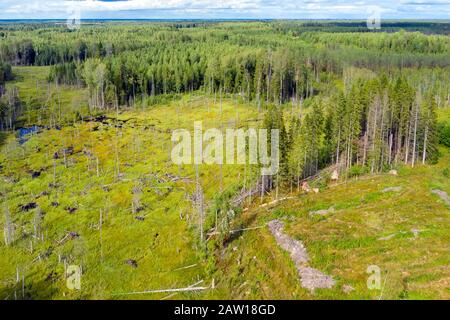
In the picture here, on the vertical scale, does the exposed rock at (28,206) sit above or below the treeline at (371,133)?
below

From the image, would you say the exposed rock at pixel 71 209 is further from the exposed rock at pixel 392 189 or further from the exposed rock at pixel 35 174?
the exposed rock at pixel 392 189

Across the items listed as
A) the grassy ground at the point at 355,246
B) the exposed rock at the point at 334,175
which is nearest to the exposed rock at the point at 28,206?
the grassy ground at the point at 355,246

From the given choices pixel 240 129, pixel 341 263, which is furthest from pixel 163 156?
pixel 341 263

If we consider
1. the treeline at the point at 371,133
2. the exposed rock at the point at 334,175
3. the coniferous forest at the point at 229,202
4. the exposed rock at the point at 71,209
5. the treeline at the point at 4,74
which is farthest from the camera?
the treeline at the point at 4,74

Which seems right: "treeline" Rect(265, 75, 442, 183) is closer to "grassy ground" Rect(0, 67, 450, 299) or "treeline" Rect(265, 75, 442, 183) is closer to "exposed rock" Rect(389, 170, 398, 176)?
"exposed rock" Rect(389, 170, 398, 176)

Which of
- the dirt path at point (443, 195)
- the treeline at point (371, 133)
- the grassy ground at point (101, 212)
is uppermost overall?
the treeline at point (371, 133)

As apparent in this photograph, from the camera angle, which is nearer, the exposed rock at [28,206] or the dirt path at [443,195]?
the dirt path at [443,195]

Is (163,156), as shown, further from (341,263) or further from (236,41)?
(236,41)

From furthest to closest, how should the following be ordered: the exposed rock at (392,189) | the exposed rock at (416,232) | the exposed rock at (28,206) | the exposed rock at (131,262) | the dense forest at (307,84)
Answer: the dense forest at (307,84), the exposed rock at (28,206), the exposed rock at (392,189), the exposed rock at (131,262), the exposed rock at (416,232)
